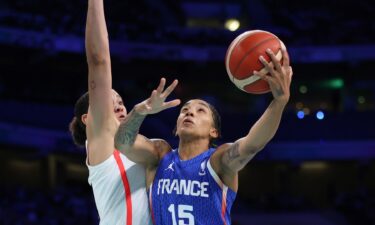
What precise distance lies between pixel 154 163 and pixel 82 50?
14540 mm

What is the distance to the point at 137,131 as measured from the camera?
3242 mm

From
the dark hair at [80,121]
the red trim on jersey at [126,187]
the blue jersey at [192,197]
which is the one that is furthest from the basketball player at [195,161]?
the dark hair at [80,121]

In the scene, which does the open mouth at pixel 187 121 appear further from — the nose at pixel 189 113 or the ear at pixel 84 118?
the ear at pixel 84 118

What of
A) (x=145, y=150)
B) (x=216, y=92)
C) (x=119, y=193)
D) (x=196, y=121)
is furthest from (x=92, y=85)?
(x=216, y=92)

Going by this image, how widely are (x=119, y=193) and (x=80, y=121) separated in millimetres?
586

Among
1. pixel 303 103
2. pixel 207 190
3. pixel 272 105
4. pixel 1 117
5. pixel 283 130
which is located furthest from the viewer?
pixel 303 103

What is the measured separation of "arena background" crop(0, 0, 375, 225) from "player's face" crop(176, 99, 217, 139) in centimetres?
1028

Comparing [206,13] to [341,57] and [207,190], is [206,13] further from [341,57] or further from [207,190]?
[207,190]

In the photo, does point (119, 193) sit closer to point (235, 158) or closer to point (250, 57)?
point (235, 158)

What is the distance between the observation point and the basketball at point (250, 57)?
3.11m

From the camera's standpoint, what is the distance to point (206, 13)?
23.8 m

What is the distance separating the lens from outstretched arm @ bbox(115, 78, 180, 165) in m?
3.05

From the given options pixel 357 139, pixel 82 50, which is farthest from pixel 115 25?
pixel 357 139

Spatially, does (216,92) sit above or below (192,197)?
above
